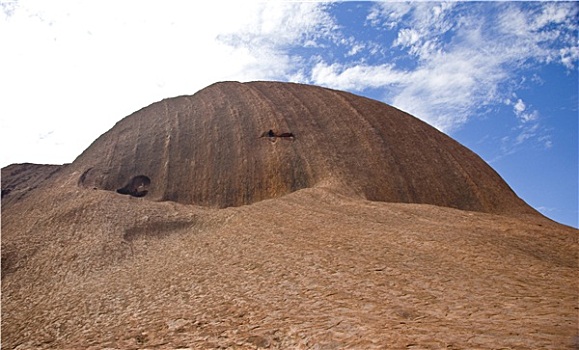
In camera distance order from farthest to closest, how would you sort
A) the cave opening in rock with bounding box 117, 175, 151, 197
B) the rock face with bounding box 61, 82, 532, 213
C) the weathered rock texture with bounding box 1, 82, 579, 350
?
the cave opening in rock with bounding box 117, 175, 151, 197 < the rock face with bounding box 61, 82, 532, 213 < the weathered rock texture with bounding box 1, 82, 579, 350

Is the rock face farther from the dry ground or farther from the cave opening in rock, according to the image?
the dry ground

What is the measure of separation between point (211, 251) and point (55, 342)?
15.3 feet

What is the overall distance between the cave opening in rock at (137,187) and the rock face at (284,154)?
0.21 m

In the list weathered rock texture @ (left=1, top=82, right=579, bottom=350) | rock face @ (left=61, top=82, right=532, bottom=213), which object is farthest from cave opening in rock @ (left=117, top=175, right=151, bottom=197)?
rock face @ (left=61, top=82, right=532, bottom=213)

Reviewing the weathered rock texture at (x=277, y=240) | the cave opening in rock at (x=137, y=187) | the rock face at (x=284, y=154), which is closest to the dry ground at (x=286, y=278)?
the weathered rock texture at (x=277, y=240)

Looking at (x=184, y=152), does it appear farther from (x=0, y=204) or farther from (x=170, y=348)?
(x=170, y=348)

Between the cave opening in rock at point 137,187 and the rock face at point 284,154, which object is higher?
the rock face at point 284,154

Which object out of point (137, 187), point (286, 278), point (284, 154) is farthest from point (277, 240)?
point (137, 187)

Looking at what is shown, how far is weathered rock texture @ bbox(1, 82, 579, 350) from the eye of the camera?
28.3ft

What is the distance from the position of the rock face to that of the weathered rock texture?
0.29 ft

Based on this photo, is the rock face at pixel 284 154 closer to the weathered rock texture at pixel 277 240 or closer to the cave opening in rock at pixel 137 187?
the weathered rock texture at pixel 277 240

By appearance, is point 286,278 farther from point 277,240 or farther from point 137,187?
point 137,187

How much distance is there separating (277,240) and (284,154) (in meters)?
8.17

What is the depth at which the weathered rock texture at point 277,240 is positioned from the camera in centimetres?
863
